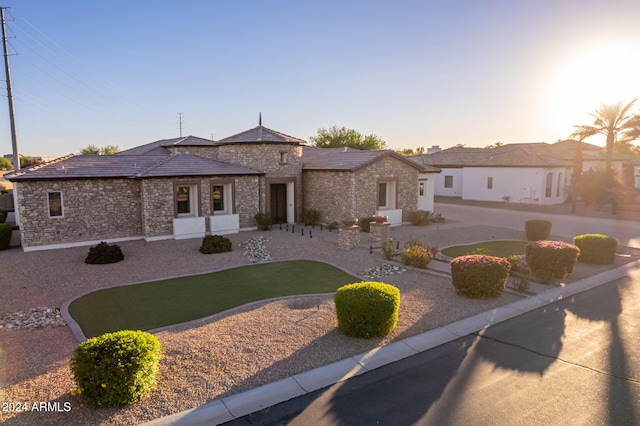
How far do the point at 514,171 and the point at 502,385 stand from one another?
35764 millimetres

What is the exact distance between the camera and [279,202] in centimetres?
2719

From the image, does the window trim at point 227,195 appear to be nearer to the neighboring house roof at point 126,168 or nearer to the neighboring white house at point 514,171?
the neighboring house roof at point 126,168

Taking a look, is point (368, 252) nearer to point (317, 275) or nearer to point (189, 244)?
point (317, 275)

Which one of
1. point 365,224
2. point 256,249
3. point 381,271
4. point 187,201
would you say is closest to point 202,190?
point 187,201

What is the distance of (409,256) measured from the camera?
1691cm

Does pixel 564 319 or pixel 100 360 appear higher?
pixel 100 360

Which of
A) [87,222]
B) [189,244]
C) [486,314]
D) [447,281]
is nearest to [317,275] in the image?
[447,281]

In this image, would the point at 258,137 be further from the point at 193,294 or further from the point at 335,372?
the point at 335,372

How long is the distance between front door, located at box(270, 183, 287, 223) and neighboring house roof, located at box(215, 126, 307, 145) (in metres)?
2.92

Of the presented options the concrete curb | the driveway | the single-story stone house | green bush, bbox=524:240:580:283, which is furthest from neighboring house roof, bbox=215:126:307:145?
the concrete curb

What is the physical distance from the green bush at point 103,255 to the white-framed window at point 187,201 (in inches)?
221

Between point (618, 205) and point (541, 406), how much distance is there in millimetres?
35336

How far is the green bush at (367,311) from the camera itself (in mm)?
9789

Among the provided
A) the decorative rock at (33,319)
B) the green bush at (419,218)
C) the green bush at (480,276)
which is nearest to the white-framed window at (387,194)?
the green bush at (419,218)
